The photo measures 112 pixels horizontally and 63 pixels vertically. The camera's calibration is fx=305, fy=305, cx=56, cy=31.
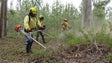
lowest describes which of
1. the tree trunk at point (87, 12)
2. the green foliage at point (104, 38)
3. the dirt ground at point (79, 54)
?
the dirt ground at point (79, 54)

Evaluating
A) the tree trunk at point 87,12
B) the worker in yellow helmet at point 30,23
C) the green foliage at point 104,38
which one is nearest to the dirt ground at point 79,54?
the green foliage at point 104,38

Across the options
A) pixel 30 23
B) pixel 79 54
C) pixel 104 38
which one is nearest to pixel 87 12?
pixel 30 23

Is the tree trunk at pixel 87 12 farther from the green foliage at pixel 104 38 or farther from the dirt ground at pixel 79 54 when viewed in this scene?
the dirt ground at pixel 79 54

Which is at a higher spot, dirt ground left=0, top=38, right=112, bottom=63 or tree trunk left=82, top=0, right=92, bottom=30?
tree trunk left=82, top=0, right=92, bottom=30

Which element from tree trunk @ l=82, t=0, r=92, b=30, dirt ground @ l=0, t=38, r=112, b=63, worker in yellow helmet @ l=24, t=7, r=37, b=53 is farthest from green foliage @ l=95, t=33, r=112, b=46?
tree trunk @ l=82, t=0, r=92, b=30

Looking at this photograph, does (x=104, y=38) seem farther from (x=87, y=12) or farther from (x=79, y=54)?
(x=87, y=12)

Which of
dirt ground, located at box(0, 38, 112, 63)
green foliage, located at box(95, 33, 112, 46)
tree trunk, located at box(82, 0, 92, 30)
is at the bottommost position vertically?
dirt ground, located at box(0, 38, 112, 63)

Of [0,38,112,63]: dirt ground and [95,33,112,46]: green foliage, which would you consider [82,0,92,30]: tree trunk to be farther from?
[0,38,112,63]: dirt ground

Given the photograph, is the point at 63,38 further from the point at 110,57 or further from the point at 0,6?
the point at 0,6

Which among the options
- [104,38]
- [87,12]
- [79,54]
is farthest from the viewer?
[87,12]

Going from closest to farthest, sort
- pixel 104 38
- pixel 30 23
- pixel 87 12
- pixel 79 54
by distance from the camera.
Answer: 1. pixel 79 54
2. pixel 104 38
3. pixel 30 23
4. pixel 87 12

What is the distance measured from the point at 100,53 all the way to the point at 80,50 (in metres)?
0.64

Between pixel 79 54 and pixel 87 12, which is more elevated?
pixel 87 12

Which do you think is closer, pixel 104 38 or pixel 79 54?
pixel 79 54
